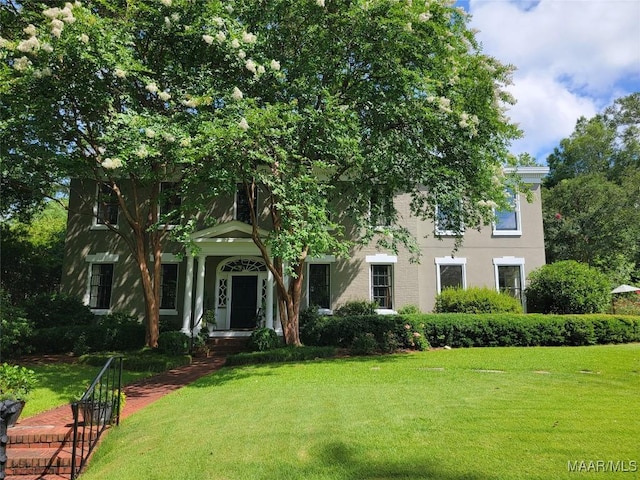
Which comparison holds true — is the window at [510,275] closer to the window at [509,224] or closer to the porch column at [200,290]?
the window at [509,224]

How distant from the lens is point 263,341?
43.7 feet

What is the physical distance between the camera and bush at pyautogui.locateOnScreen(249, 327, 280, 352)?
1328 cm

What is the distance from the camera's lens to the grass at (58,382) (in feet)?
26.2

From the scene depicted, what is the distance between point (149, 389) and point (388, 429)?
6.10 metres

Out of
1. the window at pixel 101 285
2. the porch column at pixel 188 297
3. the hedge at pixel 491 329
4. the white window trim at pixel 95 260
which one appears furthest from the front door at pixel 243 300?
the window at pixel 101 285

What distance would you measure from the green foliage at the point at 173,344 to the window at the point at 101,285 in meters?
5.08

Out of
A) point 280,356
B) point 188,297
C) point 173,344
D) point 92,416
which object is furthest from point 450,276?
point 92,416

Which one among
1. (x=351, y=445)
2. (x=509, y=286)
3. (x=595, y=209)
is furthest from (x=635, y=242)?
(x=351, y=445)

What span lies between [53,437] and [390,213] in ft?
32.2

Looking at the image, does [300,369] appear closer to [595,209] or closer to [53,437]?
[53,437]

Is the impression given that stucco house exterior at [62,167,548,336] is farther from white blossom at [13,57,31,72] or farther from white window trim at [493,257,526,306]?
white blossom at [13,57,31,72]

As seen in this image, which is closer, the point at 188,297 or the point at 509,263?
the point at 188,297

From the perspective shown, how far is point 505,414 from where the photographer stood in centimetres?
560

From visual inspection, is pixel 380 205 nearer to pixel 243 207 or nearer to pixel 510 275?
pixel 243 207
